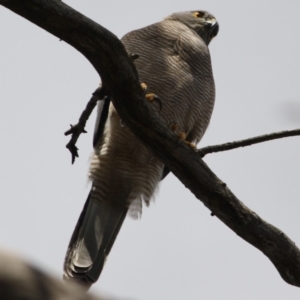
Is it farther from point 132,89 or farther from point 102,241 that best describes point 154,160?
point 132,89

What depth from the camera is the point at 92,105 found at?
3229 millimetres

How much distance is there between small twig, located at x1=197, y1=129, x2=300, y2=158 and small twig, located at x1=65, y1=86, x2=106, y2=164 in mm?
666

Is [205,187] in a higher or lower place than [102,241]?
higher

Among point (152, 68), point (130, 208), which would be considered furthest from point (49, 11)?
point (130, 208)

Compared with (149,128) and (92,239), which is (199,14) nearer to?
(92,239)

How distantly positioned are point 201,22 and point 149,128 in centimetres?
390

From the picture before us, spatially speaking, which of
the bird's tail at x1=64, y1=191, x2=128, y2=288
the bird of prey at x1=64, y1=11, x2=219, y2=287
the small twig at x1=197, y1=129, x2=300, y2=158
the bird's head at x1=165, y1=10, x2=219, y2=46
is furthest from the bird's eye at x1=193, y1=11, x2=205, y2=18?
the small twig at x1=197, y1=129, x2=300, y2=158

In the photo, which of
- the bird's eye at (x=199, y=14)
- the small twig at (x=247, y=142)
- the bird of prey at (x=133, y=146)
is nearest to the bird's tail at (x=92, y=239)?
the bird of prey at (x=133, y=146)

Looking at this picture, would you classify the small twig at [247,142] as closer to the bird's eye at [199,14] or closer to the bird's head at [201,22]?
the bird's head at [201,22]

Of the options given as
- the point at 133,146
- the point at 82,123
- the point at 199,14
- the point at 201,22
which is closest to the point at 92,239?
the point at 133,146

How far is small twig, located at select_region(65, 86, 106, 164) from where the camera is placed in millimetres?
3160

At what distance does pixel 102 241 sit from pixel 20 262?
423 centimetres

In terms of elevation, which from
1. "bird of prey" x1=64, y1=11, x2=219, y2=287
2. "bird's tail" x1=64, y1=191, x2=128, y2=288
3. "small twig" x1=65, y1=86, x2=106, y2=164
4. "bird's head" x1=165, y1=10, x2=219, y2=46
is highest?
"small twig" x1=65, y1=86, x2=106, y2=164

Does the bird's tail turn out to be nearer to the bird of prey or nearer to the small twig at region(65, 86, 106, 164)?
the bird of prey
